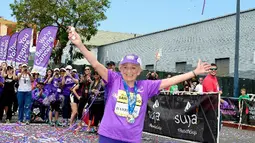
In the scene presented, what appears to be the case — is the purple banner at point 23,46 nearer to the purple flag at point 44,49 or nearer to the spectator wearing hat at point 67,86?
the purple flag at point 44,49

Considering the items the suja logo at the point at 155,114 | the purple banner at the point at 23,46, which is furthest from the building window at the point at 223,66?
the suja logo at the point at 155,114

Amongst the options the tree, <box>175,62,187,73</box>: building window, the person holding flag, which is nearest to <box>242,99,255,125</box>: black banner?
the person holding flag

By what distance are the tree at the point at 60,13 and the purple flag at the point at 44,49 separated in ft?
76.2

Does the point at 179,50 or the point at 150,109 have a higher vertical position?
the point at 179,50

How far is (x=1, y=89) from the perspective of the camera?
13164mm

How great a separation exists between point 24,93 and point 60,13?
26.5m

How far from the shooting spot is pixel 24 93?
1262 centimetres

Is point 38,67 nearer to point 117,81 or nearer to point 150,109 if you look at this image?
point 150,109

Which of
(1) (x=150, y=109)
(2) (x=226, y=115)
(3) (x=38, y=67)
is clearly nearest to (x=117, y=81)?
(1) (x=150, y=109)

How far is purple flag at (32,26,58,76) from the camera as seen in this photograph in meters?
14.8

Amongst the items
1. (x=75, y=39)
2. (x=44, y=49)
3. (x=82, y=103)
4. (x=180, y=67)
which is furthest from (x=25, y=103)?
(x=180, y=67)

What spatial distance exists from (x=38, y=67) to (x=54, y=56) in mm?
27387

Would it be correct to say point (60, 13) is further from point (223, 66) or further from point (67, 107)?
point (67, 107)

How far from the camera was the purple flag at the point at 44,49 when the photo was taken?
14.8 metres
